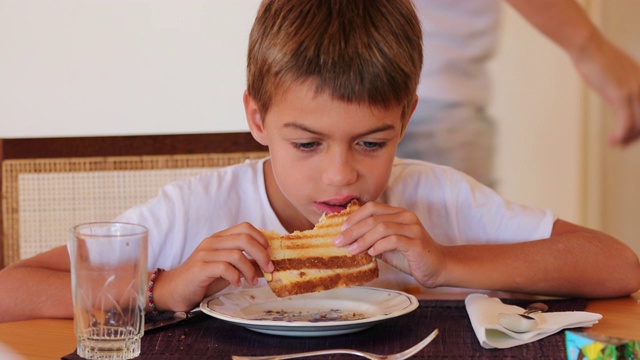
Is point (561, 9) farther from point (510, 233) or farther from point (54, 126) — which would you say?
point (54, 126)

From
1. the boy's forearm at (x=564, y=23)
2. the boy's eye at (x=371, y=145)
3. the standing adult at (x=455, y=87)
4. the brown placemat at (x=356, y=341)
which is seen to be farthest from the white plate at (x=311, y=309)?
the standing adult at (x=455, y=87)

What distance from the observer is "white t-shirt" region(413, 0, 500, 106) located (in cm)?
239

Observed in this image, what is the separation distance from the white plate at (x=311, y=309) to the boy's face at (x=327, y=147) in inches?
5.9

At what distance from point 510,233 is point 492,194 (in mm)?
99

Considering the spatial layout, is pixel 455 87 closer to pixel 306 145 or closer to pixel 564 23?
pixel 306 145

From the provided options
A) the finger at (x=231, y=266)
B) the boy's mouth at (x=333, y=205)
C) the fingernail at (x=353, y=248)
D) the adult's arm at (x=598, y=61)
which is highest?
the adult's arm at (x=598, y=61)

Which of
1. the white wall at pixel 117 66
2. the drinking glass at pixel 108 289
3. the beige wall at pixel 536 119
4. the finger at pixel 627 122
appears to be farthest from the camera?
the beige wall at pixel 536 119

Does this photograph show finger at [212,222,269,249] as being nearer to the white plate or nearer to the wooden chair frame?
the white plate

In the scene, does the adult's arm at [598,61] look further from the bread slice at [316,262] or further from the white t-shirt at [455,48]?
the white t-shirt at [455,48]

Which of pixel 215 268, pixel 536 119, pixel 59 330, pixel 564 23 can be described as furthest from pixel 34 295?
pixel 536 119

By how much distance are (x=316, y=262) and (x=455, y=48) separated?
1.17 meters

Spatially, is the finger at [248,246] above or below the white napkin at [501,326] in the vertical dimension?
above

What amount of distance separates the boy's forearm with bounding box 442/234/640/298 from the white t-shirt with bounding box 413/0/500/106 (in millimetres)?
834

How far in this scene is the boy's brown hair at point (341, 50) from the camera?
146 centimetres
